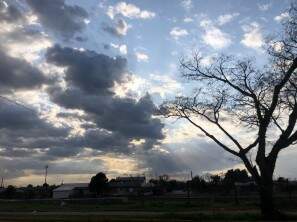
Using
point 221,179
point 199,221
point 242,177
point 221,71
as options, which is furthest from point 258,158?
point 242,177

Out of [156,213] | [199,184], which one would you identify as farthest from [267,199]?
[199,184]

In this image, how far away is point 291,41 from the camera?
3181 centimetres

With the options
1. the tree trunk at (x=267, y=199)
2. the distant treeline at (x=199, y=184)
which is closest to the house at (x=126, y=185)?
the distant treeline at (x=199, y=184)

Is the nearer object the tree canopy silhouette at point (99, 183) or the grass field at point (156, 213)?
the grass field at point (156, 213)

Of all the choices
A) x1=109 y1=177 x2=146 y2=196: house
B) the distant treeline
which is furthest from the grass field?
x1=109 y1=177 x2=146 y2=196: house

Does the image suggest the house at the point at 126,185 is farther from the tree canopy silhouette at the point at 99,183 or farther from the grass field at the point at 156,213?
the grass field at the point at 156,213

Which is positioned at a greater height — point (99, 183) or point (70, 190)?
point (70, 190)

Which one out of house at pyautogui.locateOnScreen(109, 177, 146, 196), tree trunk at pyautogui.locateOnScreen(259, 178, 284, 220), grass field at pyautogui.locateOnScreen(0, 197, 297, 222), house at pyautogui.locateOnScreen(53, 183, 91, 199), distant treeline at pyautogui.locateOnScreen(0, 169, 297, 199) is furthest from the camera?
house at pyautogui.locateOnScreen(53, 183, 91, 199)

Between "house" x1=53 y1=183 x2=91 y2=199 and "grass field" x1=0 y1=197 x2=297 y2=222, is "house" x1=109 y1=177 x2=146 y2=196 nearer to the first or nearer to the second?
"house" x1=53 y1=183 x2=91 y2=199

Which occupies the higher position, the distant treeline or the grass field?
the distant treeline

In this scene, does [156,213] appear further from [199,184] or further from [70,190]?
[70,190]

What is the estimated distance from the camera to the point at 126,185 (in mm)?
154375

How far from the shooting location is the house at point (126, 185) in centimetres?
14475

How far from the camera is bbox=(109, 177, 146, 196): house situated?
145 metres
